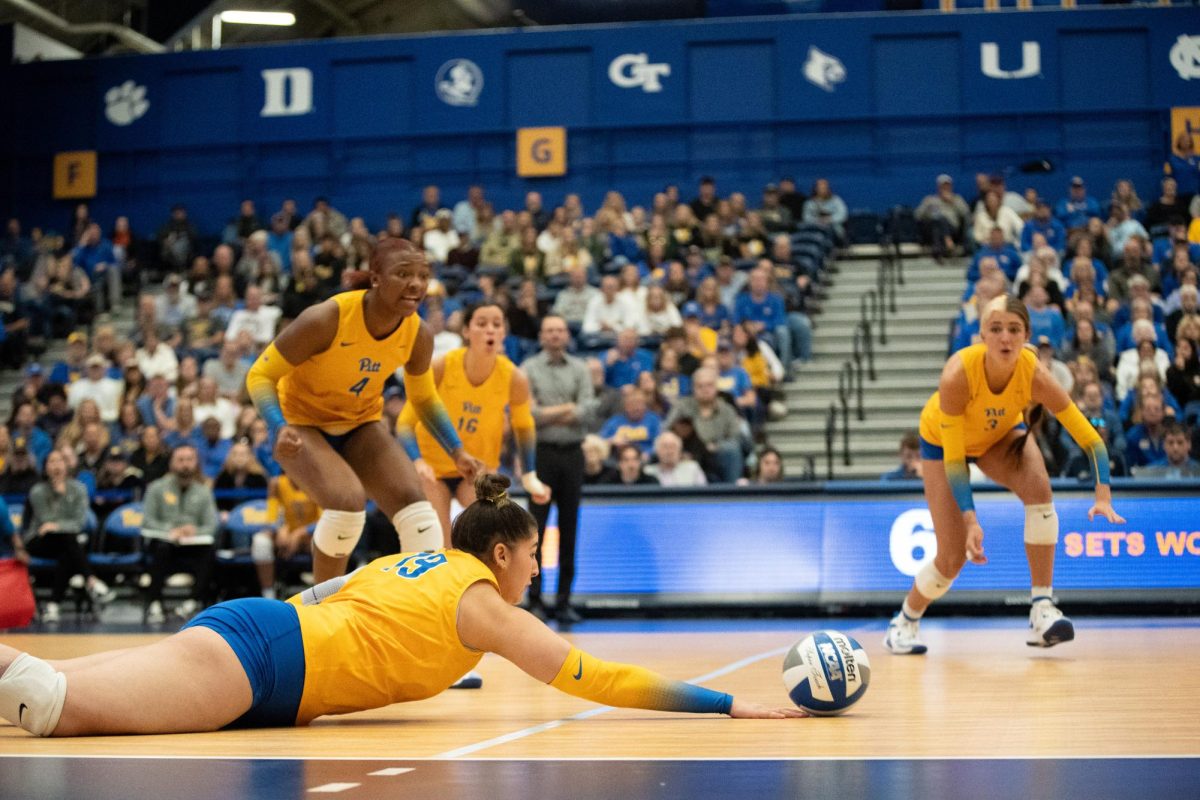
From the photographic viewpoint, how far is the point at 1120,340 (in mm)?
15109

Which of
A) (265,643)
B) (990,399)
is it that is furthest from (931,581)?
(265,643)

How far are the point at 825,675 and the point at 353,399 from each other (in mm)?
2941

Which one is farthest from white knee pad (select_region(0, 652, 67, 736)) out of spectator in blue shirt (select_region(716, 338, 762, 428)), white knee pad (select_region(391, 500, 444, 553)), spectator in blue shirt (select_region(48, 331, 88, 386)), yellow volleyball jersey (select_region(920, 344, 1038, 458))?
spectator in blue shirt (select_region(48, 331, 88, 386))

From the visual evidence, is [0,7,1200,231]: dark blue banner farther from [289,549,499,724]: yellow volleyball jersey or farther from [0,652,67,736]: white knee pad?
[0,652,67,736]: white knee pad

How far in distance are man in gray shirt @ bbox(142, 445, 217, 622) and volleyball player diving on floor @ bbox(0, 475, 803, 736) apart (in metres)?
8.80

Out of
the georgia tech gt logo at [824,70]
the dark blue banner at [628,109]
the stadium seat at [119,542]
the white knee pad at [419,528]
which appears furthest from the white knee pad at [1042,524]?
the georgia tech gt logo at [824,70]

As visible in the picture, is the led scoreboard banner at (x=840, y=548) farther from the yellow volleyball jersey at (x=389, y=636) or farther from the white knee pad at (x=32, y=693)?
the white knee pad at (x=32, y=693)

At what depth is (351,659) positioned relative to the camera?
4.75 meters

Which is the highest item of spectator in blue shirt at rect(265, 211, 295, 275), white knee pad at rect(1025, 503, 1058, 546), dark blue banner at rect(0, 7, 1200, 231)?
dark blue banner at rect(0, 7, 1200, 231)

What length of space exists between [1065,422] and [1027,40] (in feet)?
56.6

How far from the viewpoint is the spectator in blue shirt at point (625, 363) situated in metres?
15.7

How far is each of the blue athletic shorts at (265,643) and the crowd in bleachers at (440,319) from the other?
321 inches

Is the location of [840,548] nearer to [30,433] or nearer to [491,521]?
[491,521]

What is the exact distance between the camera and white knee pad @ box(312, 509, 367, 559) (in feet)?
22.9
